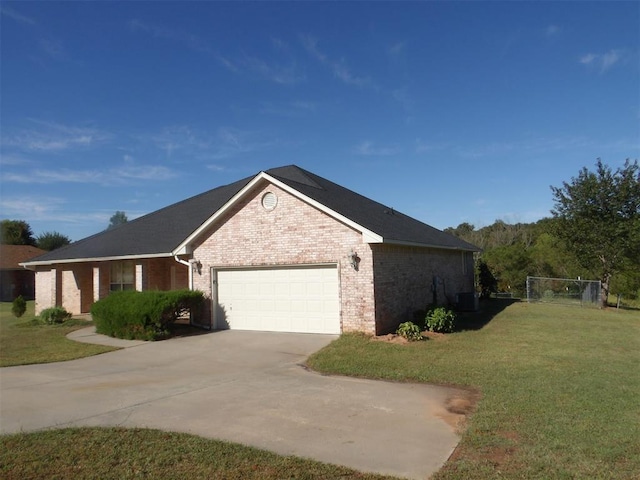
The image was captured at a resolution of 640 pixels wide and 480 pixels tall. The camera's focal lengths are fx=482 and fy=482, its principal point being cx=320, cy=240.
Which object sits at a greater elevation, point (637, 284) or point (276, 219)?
point (276, 219)

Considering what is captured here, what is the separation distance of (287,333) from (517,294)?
2494 cm

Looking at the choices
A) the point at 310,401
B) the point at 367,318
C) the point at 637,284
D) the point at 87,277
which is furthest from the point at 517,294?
the point at 310,401

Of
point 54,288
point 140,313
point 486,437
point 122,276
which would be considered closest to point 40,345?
point 140,313

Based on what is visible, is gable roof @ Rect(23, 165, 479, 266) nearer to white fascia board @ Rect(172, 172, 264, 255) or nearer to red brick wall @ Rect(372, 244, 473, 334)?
white fascia board @ Rect(172, 172, 264, 255)

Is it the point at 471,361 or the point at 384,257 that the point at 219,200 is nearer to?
the point at 384,257

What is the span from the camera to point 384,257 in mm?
14109

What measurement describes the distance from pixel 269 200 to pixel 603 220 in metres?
18.8

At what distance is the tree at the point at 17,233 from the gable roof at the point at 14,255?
397 inches

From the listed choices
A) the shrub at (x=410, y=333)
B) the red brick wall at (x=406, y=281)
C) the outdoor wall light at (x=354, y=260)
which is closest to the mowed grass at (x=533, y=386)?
the shrub at (x=410, y=333)

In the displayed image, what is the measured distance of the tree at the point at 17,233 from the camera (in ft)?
175

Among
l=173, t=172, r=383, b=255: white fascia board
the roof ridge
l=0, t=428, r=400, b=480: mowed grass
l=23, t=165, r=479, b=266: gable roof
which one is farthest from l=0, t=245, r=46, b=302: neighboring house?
l=0, t=428, r=400, b=480: mowed grass

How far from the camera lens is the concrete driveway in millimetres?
5594

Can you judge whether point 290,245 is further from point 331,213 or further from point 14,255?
point 14,255

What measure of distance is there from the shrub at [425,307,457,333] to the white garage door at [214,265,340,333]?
2878 millimetres
